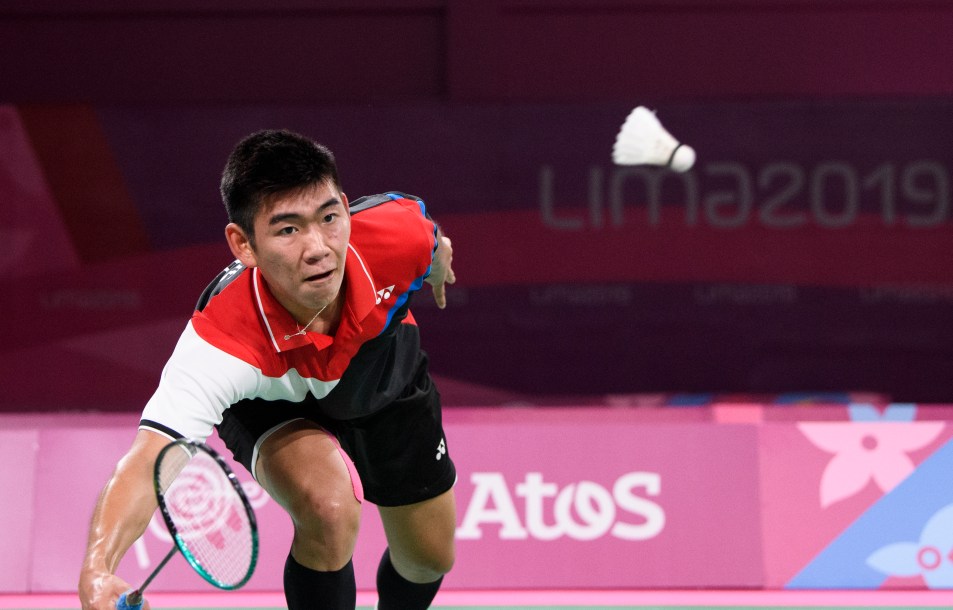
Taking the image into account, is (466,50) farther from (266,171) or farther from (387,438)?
(266,171)

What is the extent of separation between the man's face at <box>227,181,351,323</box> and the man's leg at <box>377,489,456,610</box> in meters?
0.79

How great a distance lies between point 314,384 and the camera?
112 inches

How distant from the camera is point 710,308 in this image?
6.62 metres

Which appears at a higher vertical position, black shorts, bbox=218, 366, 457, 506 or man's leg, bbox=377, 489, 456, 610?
black shorts, bbox=218, 366, 457, 506

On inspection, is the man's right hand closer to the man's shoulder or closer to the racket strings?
the racket strings

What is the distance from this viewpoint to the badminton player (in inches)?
98.7

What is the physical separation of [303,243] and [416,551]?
104 cm

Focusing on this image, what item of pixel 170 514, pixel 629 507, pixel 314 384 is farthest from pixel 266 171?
pixel 629 507

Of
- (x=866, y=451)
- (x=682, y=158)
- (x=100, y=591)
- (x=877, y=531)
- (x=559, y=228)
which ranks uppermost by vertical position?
(x=682, y=158)

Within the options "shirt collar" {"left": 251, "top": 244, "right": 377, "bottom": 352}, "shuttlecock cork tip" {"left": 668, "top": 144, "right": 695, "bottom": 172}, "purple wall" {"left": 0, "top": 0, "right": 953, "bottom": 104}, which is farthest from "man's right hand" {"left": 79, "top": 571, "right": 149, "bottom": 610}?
"purple wall" {"left": 0, "top": 0, "right": 953, "bottom": 104}

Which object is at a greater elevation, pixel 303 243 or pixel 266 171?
pixel 266 171

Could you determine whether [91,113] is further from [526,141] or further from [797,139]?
[797,139]

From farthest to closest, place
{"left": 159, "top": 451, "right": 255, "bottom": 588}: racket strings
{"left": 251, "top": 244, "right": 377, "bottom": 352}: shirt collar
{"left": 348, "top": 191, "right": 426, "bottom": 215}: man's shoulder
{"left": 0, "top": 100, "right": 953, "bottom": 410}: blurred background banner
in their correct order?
{"left": 0, "top": 100, "right": 953, "bottom": 410}: blurred background banner < {"left": 348, "top": 191, "right": 426, "bottom": 215}: man's shoulder < {"left": 251, "top": 244, "right": 377, "bottom": 352}: shirt collar < {"left": 159, "top": 451, "right": 255, "bottom": 588}: racket strings

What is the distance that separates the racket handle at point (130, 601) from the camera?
6.63 ft
